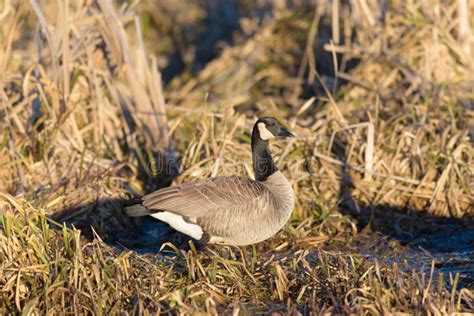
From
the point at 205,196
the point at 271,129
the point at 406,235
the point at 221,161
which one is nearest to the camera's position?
the point at 205,196

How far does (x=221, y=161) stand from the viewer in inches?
269

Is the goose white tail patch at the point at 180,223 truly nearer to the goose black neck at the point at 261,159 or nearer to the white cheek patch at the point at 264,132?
the goose black neck at the point at 261,159

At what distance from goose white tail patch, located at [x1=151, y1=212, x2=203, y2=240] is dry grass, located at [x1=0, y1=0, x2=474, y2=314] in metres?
0.20

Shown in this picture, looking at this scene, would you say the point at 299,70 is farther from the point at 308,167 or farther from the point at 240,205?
the point at 240,205

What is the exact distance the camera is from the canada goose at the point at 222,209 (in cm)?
561

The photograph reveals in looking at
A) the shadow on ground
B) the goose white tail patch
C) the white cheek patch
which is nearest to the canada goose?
the goose white tail patch

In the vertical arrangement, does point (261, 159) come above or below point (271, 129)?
below

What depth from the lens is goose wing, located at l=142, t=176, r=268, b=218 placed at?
5562mm

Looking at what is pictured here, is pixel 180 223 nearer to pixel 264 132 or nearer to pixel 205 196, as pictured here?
pixel 205 196

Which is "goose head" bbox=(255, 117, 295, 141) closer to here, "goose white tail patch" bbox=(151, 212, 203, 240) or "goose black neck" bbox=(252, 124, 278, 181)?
"goose black neck" bbox=(252, 124, 278, 181)

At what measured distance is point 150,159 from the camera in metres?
7.24

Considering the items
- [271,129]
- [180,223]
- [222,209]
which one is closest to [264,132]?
[271,129]

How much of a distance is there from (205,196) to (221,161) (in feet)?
3.84

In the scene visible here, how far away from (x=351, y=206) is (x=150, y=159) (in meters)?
1.85
